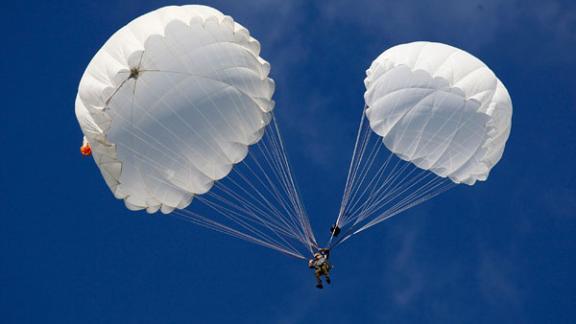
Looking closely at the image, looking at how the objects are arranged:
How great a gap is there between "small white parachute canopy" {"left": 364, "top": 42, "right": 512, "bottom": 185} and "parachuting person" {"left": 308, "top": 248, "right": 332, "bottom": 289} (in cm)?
410

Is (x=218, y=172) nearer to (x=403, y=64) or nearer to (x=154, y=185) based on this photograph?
(x=154, y=185)

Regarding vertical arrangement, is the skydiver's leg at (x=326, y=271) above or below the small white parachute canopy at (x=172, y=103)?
below

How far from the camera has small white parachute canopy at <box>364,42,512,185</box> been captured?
→ 1192 inches

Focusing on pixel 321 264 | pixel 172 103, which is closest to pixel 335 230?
pixel 321 264

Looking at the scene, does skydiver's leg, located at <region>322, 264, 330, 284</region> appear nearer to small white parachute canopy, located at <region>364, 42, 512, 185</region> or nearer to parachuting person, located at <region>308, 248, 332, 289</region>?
parachuting person, located at <region>308, 248, 332, 289</region>

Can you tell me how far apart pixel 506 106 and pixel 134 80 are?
445 inches

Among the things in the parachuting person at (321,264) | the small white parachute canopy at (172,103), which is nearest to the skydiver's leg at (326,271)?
the parachuting person at (321,264)

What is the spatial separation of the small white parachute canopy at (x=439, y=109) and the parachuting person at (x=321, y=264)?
4098mm

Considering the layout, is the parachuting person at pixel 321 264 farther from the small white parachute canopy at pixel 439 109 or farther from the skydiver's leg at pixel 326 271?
the small white parachute canopy at pixel 439 109

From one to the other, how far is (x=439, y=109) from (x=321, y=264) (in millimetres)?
5846

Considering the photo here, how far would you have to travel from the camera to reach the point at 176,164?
2934 cm

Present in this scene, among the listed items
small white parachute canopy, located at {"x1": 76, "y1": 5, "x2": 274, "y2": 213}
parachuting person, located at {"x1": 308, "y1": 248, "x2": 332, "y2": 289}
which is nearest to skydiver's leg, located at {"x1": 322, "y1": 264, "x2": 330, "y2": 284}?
parachuting person, located at {"x1": 308, "y1": 248, "x2": 332, "y2": 289}

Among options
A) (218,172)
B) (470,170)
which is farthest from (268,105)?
(470,170)

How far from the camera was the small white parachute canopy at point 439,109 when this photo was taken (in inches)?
1192
